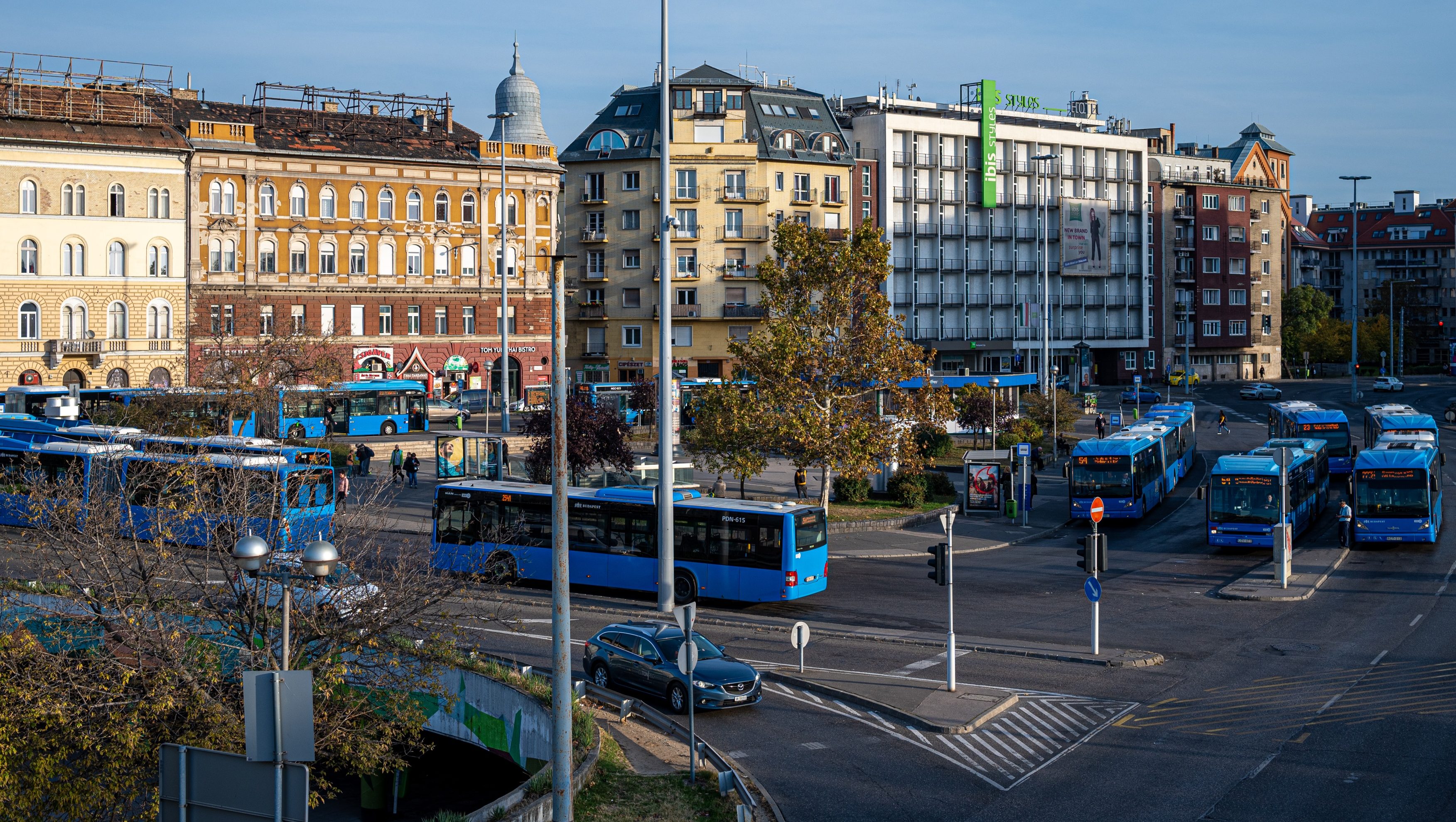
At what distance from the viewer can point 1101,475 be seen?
45.4 meters

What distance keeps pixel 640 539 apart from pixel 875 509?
53.0ft

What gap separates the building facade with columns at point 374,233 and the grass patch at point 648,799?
5928 centimetres

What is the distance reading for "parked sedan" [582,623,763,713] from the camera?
70.2 feet


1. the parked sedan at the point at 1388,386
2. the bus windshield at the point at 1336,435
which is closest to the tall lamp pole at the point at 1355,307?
the parked sedan at the point at 1388,386

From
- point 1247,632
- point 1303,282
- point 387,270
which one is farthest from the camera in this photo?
point 1303,282

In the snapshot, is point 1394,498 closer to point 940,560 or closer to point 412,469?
point 940,560

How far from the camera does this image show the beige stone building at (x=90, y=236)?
67562 mm

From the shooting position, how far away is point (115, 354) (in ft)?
230

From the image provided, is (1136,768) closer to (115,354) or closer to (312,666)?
(312,666)

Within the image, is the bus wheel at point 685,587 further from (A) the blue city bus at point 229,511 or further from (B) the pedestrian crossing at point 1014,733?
(A) the blue city bus at point 229,511

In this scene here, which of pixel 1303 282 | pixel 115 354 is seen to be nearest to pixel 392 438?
pixel 115 354

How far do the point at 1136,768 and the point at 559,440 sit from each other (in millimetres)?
10188

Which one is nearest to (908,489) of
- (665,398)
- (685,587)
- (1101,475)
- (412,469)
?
(1101,475)

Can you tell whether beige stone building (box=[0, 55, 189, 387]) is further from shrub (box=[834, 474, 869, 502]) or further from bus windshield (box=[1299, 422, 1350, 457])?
bus windshield (box=[1299, 422, 1350, 457])
